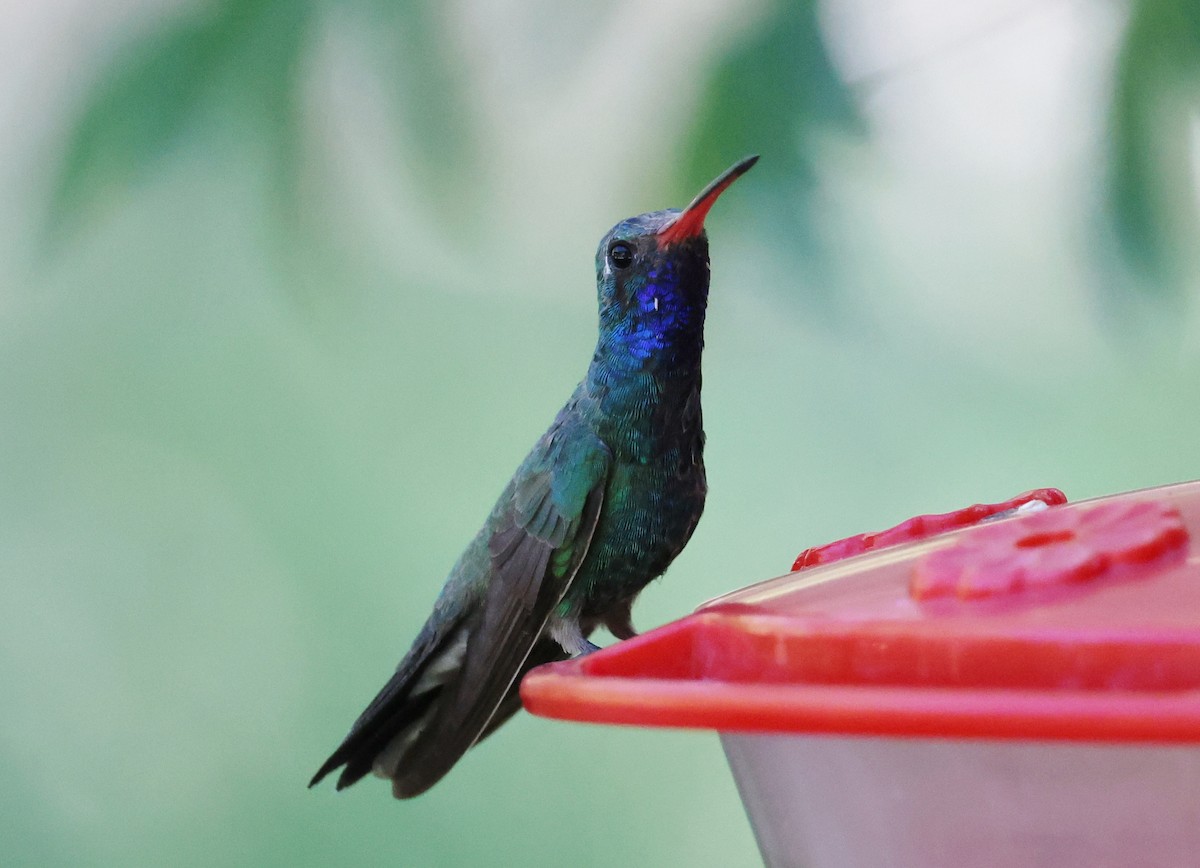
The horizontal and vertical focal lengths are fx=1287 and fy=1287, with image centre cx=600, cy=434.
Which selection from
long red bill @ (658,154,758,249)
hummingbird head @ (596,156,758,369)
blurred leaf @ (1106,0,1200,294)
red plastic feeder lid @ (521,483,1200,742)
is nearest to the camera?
red plastic feeder lid @ (521,483,1200,742)

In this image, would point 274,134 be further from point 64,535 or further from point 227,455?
point 64,535

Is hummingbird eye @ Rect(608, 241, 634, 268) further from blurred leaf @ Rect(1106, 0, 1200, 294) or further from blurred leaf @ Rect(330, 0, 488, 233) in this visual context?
blurred leaf @ Rect(1106, 0, 1200, 294)

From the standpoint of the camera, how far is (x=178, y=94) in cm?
197

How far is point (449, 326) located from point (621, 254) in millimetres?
691

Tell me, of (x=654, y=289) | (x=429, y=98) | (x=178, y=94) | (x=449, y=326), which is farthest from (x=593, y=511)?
(x=178, y=94)

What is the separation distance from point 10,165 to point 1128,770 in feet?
6.12

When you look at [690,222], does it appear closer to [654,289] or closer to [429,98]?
[654,289]

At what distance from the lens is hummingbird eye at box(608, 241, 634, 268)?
4.66ft

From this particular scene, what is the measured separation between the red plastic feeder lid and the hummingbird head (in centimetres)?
67

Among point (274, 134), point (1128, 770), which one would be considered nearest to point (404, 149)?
point (274, 134)

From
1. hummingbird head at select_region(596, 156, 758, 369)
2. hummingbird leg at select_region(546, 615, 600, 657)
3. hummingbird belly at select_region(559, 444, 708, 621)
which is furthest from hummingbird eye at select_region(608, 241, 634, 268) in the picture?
hummingbird leg at select_region(546, 615, 600, 657)

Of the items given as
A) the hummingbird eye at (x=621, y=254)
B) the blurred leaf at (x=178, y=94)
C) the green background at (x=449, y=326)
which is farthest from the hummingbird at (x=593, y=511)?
the blurred leaf at (x=178, y=94)

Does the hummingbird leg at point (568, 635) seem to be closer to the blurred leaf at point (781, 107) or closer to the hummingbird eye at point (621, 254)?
the hummingbird eye at point (621, 254)

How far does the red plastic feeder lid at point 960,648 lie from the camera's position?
461mm
